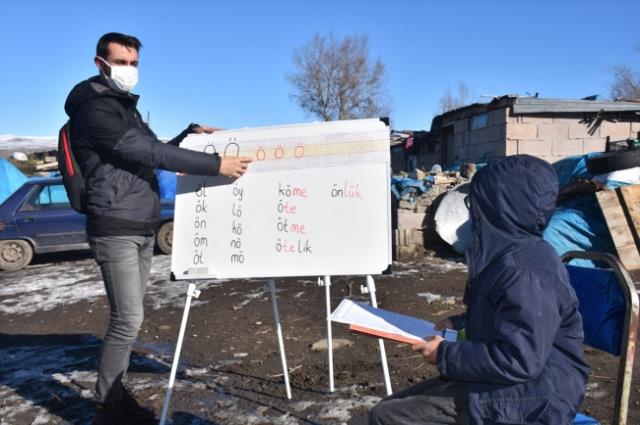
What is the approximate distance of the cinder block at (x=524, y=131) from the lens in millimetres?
11621

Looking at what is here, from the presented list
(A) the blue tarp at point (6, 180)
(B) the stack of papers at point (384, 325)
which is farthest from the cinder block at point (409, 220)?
(A) the blue tarp at point (6, 180)

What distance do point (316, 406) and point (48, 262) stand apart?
8615 millimetres

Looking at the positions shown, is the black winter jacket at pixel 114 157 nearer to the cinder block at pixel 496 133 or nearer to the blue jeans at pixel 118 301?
the blue jeans at pixel 118 301

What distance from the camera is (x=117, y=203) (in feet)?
9.01

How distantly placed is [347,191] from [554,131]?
1052 cm

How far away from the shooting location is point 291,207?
3088mm

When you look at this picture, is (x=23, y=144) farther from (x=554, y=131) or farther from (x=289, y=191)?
(x=289, y=191)

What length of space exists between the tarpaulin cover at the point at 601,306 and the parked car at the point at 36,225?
9118mm

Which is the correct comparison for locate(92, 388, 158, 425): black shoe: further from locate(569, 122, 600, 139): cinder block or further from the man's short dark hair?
locate(569, 122, 600, 139): cinder block

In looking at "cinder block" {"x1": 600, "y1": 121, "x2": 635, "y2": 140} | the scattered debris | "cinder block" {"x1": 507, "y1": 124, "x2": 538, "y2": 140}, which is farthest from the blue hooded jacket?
"cinder block" {"x1": 600, "y1": 121, "x2": 635, "y2": 140}

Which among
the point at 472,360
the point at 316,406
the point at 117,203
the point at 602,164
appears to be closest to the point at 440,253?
the point at 602,164

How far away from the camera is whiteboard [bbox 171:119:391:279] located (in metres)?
2.98

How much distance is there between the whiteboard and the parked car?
721 cm

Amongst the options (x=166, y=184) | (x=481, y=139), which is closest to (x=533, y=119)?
(x=481, y=139)
